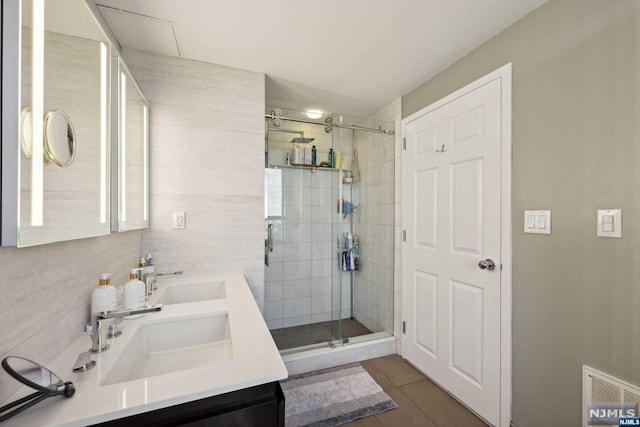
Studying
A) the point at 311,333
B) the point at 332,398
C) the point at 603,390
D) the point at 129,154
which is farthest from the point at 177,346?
the point at 603,390

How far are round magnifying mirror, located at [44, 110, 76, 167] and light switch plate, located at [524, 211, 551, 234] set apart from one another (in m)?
1.99

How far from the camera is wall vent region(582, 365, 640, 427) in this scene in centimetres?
105

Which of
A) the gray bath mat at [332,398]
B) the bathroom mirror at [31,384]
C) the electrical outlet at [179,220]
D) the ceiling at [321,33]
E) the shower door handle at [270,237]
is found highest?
the ceiling at [321,33]

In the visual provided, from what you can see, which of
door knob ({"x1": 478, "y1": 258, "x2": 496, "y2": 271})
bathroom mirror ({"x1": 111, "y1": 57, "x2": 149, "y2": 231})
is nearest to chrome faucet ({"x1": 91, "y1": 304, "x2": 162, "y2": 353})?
bathroom mirror ({"x1": 111, "y1": 57, "x2": 149, "y2": 231})

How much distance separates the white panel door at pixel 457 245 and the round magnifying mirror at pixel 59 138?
77.8 inches

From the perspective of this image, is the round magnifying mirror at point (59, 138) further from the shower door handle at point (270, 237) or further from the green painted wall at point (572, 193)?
the green painted wall at point (572, 193)

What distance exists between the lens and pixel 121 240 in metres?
1.44

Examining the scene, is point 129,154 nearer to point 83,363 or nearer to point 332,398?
A: point 83,363

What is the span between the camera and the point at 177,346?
1.14 meters

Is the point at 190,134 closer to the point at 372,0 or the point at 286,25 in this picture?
the point at 286,25

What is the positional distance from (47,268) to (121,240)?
0.66 meters

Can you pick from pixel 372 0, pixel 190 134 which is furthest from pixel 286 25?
pixel 190 134

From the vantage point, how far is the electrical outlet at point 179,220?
182cm

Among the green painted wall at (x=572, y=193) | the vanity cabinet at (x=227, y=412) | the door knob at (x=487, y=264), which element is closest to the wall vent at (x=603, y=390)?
the green painted wall at (x=572, y=193)
